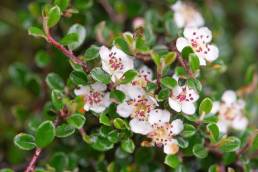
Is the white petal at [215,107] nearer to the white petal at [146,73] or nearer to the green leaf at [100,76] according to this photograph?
the white petal at [146,73]

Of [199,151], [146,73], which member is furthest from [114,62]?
[199,151]

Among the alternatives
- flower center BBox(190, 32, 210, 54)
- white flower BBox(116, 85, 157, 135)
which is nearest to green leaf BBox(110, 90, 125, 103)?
white flower BBox(116, 85, 157, 135)

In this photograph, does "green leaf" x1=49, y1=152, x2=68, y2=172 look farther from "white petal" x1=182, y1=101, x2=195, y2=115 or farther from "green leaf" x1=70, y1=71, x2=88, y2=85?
"white petal" x1=182, y1=101, x2=195, y2=115

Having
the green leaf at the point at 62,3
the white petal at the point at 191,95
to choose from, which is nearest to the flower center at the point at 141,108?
the white petal at the point at 191,95

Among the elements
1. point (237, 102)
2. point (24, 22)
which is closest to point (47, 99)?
point (24, 22)

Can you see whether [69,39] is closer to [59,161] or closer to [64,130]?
[64,130]

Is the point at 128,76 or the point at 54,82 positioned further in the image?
the point at 54,82

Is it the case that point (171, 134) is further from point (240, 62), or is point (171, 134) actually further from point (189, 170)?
point (240, 62)
